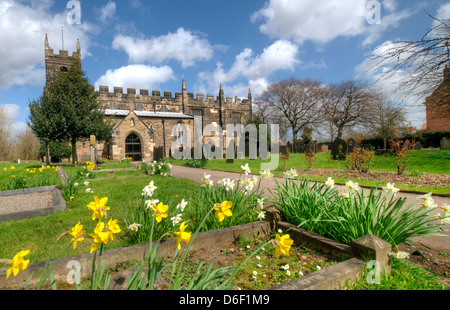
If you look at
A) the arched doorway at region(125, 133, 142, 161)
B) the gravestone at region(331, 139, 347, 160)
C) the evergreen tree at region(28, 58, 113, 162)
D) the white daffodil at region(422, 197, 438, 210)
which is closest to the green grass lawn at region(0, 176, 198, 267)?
the white daffodil at region(422, 197, 438, 210)

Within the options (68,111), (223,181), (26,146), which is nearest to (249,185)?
(223,181)

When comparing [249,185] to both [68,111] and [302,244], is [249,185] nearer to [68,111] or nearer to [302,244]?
[302,244]

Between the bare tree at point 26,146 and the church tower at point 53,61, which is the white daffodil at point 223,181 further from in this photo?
the bare tree at point 26,146

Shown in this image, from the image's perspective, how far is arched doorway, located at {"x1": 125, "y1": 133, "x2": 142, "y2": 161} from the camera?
79.1 ft

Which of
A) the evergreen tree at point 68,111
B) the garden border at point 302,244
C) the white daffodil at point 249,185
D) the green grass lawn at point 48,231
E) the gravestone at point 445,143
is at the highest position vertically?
the evergreen tree at point 68,111

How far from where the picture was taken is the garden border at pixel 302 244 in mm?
1821

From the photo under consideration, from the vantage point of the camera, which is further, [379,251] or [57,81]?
[57,81]

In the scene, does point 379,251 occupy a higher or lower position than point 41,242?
higher

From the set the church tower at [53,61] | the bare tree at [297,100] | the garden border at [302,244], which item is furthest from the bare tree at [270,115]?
the garden border at [302,244]

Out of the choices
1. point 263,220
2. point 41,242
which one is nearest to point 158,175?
point 41,242

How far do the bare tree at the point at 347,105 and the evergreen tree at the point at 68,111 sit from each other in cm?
3122
